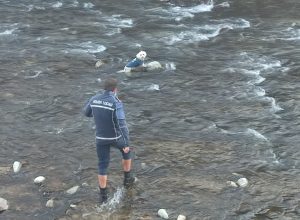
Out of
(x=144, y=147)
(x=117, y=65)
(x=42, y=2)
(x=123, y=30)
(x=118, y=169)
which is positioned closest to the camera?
(x=118, y=169)

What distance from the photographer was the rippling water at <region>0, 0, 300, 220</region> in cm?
1216

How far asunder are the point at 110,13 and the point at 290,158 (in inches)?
734

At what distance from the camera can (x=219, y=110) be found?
17.1 m

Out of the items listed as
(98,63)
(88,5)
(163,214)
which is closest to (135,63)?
(98,63)

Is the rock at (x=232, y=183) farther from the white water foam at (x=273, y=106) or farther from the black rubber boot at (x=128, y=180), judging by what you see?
the white water foam at (x=273, y=106)

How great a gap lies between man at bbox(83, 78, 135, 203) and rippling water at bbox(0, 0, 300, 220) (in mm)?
916

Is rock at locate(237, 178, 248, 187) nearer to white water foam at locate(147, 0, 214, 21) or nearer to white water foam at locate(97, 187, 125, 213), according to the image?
white water foam at locate(97, 187, 125, 213)

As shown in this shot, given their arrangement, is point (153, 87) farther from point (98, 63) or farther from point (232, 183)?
point (232, 183)

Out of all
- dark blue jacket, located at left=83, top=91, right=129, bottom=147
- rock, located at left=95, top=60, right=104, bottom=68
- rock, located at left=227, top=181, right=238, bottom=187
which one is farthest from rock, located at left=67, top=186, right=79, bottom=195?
rock, located at left=95, top=60, right=104, bottom=68

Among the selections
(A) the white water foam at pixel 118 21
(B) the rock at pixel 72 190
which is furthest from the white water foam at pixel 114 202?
(A) the white water foam at pixel 118 21

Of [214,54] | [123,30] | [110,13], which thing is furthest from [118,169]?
[110,13]

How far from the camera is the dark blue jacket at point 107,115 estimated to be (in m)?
11.3

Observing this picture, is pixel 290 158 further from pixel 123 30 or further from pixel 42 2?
pixel 42 2

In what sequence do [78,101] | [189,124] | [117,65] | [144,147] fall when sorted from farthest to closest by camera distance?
[117,65] < [78,101] < [189,124] < [144,147]
